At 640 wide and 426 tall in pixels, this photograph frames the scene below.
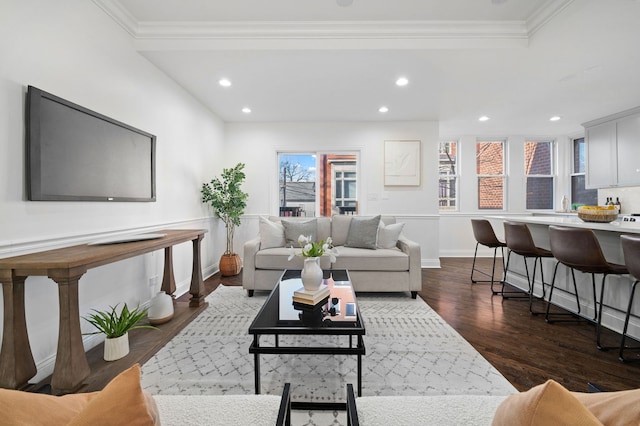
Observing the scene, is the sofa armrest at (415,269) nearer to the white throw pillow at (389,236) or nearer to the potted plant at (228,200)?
the white throw pillow at (389,236)

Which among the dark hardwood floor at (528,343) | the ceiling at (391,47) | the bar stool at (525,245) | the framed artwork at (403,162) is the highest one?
the ceiling at (391,47)

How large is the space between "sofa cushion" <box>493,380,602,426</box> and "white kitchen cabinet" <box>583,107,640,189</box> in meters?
5.93

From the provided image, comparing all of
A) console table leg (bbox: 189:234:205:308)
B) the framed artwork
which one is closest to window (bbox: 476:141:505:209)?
the framed artwork

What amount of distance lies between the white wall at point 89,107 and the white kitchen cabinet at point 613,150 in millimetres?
6574

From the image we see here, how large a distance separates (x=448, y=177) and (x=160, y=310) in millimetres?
5592

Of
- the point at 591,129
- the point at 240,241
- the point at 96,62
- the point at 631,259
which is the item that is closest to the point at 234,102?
the point at 96,62

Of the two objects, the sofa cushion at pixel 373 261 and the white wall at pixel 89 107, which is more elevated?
the white wall at pixel 89 107

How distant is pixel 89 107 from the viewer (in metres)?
2.04

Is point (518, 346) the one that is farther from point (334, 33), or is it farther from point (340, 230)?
point (334, 33)

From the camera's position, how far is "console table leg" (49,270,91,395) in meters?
1.39

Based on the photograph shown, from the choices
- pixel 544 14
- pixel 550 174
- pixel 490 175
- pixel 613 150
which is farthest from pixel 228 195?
pixel 550 174

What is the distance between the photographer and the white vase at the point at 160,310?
227 centimetres

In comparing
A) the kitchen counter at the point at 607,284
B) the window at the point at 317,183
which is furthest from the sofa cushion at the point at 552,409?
the window at the point at 317,183

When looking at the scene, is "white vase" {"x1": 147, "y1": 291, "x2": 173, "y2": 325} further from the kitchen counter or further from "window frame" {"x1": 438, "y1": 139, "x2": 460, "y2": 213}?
"window frame" {"x1": 438, "y1": 139, "x2": 460, "y2": 213}
